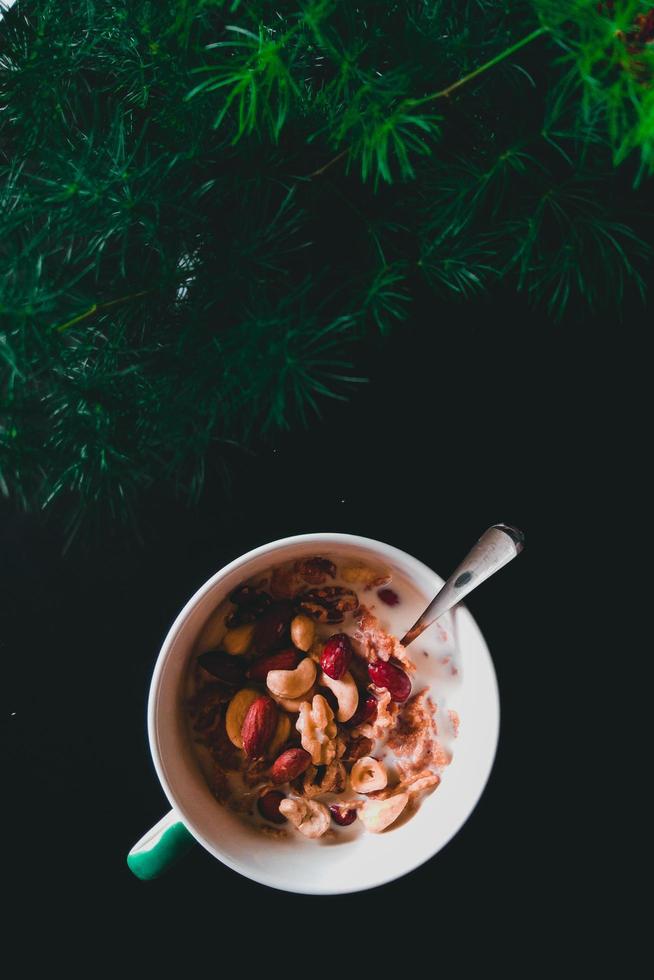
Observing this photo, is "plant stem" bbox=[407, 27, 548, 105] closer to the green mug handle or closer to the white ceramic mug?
the white ceramic mug

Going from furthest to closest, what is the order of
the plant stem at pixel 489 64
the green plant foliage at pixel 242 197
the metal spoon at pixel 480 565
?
the metal spoon at pixel 480 565, the green plant foliage at pixel 242 197, the plant stem at pixel 489 64

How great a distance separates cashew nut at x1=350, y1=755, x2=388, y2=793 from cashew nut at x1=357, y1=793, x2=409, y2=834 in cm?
1

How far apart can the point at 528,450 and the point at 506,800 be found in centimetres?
33

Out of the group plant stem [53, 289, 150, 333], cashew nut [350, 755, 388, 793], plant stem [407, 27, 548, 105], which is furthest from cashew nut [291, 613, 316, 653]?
plant stem [407, 27, 548, 105]

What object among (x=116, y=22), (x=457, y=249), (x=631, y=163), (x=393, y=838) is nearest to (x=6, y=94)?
(x=116, y=22)

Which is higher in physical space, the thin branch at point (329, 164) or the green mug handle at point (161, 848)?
the thin branch at point (329, 164)

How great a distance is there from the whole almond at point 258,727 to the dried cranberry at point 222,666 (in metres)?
0.03

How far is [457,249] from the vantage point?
0.58 m

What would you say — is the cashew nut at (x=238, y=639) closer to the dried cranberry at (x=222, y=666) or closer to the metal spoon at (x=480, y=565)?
the dried cranberry at (x=222, y=666)

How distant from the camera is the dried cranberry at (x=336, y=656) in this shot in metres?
0.70

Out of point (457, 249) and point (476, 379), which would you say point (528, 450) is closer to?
point (476, 379)

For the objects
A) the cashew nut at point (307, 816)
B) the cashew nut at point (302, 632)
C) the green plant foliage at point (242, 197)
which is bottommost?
the cashew nut at point (307, 816)

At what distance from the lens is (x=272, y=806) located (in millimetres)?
711

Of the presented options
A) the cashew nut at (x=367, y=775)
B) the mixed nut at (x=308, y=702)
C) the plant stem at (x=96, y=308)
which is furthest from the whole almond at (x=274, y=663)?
the plant stem at (x=96, y=308)
